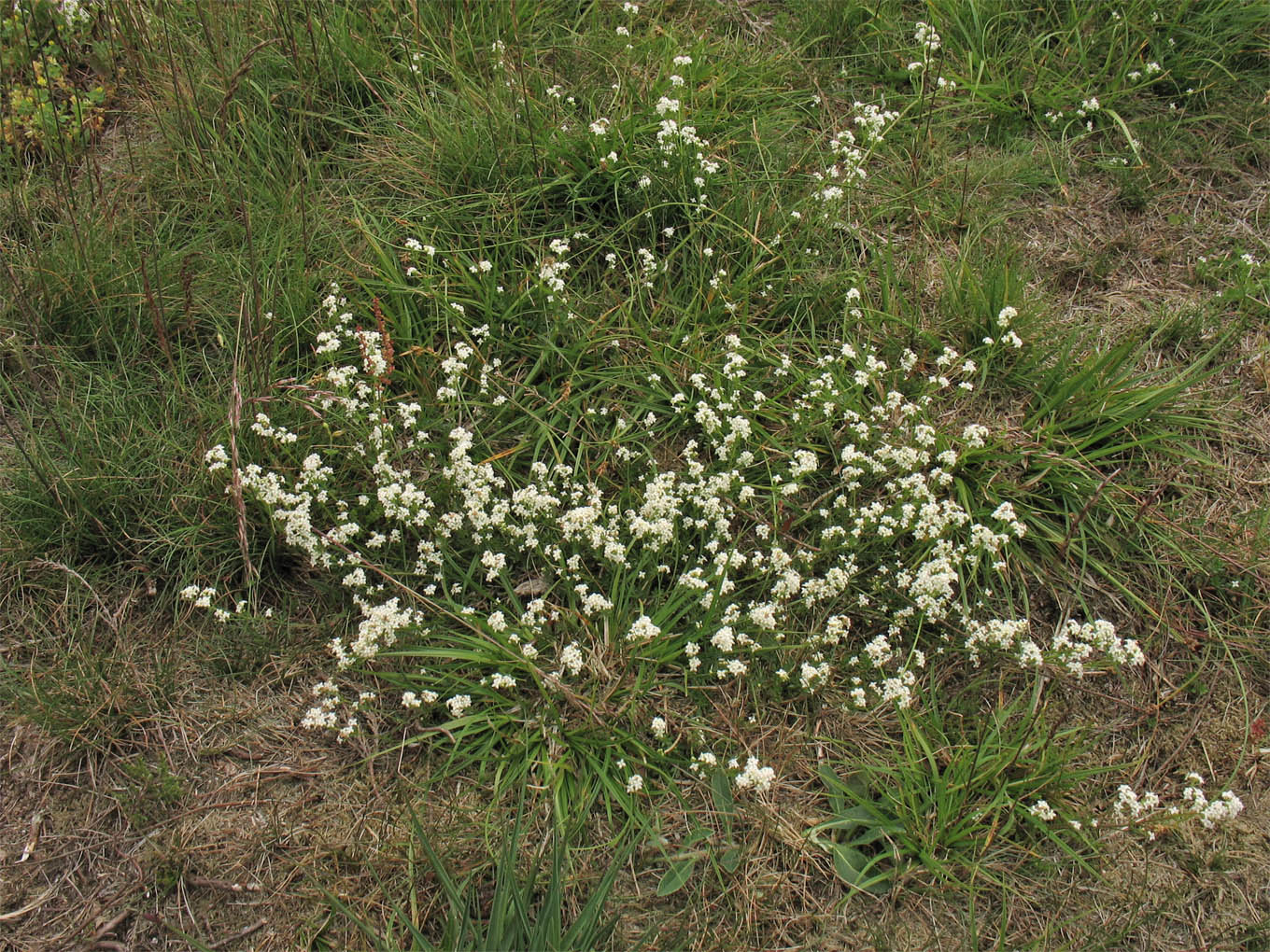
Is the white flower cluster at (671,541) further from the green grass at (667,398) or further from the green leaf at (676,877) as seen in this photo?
the green leaf at (676,877)

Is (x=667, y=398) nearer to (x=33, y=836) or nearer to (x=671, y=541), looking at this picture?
(x=671, y=541)

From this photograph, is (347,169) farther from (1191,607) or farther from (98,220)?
(1191,607)

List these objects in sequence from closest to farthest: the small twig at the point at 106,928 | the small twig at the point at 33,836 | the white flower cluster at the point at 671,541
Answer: the small twig at the point at 106,928
the small twig at the point at 33,836
the white flower cluster at the point at 671,541

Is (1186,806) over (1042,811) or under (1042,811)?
under

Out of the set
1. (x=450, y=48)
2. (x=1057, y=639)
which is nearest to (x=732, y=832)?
(x=1057, y=639)

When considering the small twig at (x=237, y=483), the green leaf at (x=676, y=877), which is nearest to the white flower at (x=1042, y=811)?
the green leaf at (x=676, y=877)

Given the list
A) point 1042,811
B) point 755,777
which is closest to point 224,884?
point 755,777

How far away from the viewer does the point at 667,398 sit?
3.50m

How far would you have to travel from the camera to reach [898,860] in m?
2.69

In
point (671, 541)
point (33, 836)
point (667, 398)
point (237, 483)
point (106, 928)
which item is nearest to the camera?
point (106, 928)

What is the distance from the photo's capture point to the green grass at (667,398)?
2832 mm

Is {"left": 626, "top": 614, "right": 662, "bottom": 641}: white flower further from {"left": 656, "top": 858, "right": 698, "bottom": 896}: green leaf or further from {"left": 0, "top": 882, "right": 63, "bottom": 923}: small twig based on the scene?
{"left": 0, "top": 882, "right": 63, "bottom": 923}: small twig

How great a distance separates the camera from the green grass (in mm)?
2832

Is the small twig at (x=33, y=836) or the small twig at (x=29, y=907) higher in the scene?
the small twig at (x=33, y=836)
